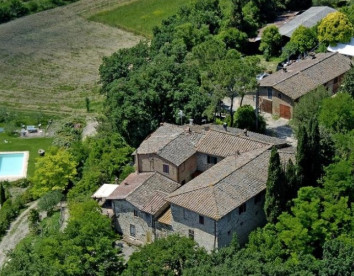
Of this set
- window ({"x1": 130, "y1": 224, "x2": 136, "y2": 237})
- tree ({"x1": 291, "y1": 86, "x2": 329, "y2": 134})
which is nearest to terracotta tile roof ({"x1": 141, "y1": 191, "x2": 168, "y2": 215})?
window ({"x1": 130, "y1": 224, "x2": 136, "y2": 237})

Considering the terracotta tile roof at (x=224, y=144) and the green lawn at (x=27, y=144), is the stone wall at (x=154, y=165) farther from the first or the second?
the green lawn at (x=27, y=144)

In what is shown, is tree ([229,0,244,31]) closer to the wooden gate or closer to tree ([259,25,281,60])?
tree ([259,25,281,60])

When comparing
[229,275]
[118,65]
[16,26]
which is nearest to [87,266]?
[229,275]

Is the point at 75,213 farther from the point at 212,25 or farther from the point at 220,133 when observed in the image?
the point at 212,25

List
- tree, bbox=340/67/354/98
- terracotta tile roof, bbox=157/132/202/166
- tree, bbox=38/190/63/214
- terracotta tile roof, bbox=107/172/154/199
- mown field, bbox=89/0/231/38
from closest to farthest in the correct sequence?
terracotta tile roof, bbox=107/172/154/199 < terracotta tile roof, bbox=157/132/202/166 < tree, bbox=38/190/63/214 < tree, bbox=340/67/354/98 < mown field, bbox=89/0/231/38

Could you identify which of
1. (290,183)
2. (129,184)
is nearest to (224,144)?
(290,183)

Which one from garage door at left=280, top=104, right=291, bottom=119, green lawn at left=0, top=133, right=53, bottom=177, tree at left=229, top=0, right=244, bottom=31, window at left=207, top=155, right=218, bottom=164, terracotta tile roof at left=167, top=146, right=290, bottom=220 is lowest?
green lawn at left=0, top=133, right=53, bottom=177

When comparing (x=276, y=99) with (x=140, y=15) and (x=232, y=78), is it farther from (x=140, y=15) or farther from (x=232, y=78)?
(x=140, y=15)
